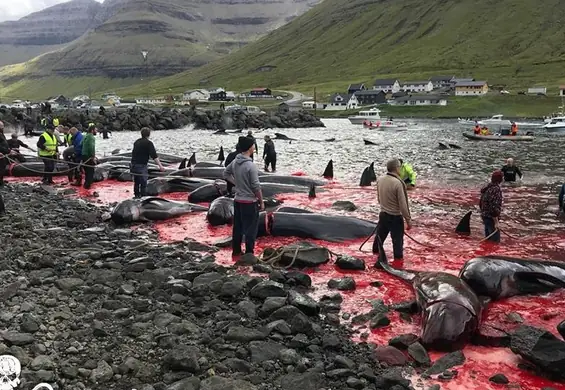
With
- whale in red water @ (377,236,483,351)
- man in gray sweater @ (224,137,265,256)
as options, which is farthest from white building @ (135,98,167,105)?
whale in red water @ (377,236,483,351)

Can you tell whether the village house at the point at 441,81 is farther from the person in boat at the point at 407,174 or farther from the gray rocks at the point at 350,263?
the gray rocks at the point at 350,263

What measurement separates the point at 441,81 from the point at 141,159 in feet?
540

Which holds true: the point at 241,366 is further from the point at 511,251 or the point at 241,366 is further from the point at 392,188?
the point at 511,251

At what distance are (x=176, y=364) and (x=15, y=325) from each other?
2.54 m

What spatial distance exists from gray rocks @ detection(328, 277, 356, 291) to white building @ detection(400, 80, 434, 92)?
545 ft

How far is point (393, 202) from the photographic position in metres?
12.8

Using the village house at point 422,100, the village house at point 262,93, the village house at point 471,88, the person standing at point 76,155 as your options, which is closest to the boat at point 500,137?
the person standing at point 76,155

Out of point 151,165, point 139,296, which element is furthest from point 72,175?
point 139,296

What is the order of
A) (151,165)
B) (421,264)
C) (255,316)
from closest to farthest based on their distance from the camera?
(255,316) → (421,264) → (151,165)

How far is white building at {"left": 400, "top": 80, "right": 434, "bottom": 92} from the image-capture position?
167750 millimetres

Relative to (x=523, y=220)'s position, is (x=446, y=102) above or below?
above

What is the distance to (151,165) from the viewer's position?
96.5 feet

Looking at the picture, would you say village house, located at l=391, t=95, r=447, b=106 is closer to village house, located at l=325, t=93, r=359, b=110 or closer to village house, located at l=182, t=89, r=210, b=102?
village house, located at l=325, t=93, r=359, b=110

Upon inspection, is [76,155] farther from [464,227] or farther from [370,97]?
[370,97]
